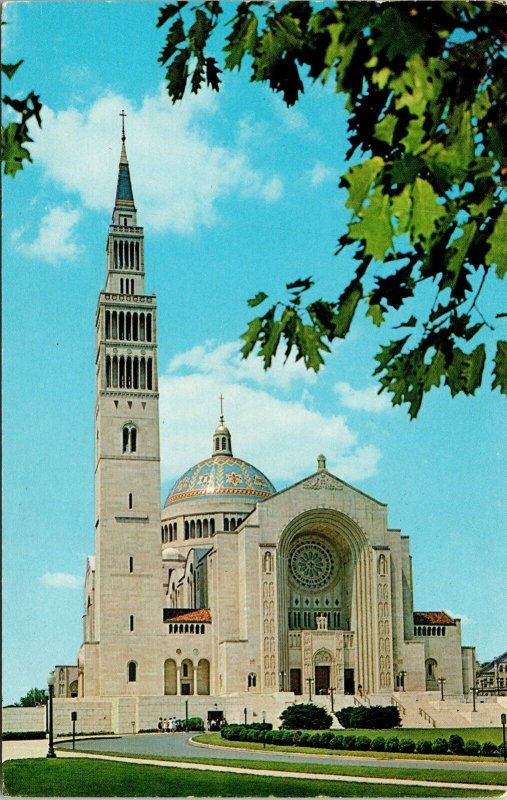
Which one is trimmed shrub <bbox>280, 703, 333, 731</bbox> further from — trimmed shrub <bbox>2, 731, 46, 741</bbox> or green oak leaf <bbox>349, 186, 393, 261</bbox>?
green oak leaf <bbox>349, 186, 393, 261</bbox>

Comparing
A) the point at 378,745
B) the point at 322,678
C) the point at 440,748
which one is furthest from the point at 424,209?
the point at 322,678

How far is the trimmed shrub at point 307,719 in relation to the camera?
48.8m

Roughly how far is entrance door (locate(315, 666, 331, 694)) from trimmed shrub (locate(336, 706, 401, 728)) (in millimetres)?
13048

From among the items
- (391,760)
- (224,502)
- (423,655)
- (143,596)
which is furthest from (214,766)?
(224,502)

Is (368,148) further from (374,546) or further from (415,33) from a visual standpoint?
(374,546)

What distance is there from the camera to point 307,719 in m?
49.1

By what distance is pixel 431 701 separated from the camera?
59.8 m

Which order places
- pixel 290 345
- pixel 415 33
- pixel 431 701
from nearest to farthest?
1. pixel 415 33
2. pixel 290 345
3. pixel 431 701

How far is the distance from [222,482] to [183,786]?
57.9 metres

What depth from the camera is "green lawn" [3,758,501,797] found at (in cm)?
1731

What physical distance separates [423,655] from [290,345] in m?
59.1

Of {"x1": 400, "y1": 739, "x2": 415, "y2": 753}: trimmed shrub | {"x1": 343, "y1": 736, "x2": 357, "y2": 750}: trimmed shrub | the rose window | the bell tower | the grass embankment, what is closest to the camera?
the grass embankment

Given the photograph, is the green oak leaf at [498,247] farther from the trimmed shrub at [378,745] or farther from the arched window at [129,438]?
the arched window at [129,438]

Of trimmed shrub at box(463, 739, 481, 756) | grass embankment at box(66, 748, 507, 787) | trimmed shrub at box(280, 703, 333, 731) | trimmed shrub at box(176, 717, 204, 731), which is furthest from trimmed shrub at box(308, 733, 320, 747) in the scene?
trimmed shrub at box(176, 717, 204, 731)
